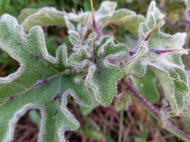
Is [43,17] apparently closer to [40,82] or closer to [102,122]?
[40,82]

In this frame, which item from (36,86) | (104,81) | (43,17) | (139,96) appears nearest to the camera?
(104,81)

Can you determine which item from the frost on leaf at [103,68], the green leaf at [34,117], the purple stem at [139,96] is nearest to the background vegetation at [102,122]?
the green leaf at [34,117]

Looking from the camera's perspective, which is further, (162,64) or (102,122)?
(102,122)

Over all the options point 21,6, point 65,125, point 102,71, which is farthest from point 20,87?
point 21,6

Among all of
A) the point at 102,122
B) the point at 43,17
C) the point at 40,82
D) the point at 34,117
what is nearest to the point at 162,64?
the point at 40,82

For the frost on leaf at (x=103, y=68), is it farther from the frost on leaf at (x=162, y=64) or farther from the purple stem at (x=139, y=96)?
the purple stem at (x=139, y=96)
